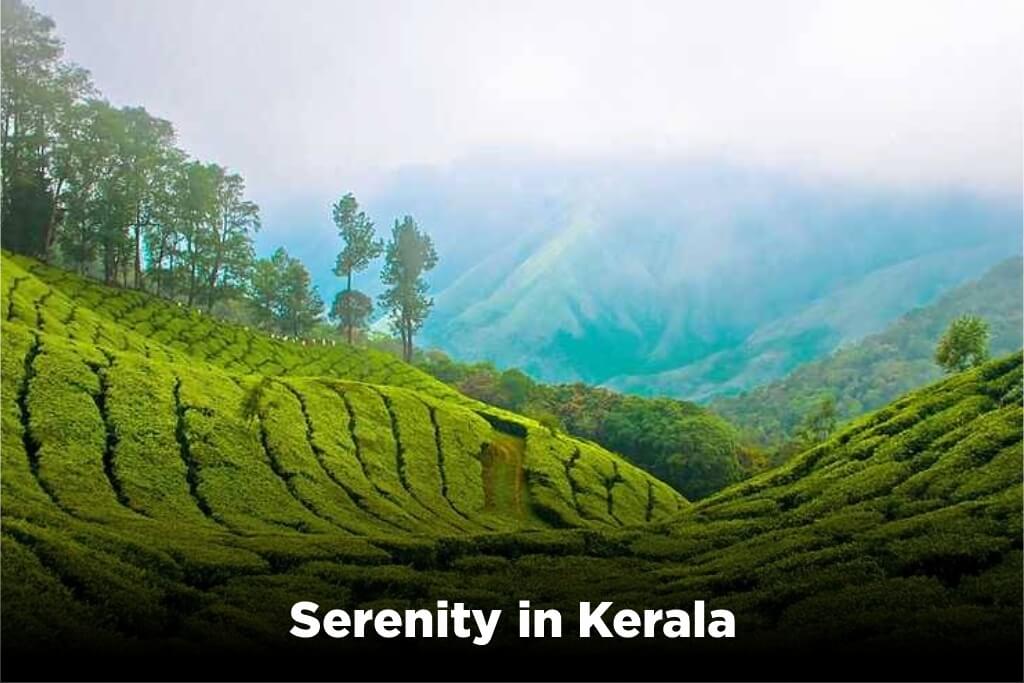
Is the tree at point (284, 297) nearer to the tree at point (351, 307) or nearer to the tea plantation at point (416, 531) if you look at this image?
the tree at point (351, 307)

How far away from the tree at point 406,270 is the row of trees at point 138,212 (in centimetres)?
10

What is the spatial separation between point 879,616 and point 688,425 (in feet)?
170

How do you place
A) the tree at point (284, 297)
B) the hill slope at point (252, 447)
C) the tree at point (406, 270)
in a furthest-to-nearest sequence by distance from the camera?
1. the tree at point (284, 297)
2. the tree at point (406, 270)
3. the hill slope at point (252, 447)

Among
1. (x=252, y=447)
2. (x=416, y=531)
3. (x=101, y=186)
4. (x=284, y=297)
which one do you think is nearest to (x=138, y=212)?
(x=101, y=186)

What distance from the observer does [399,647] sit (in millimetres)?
18234

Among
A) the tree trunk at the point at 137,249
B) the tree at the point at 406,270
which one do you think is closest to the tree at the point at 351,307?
the tree at the point at 406,270

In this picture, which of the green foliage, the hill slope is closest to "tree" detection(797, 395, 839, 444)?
the green foliage

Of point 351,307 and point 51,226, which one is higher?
point 351,307

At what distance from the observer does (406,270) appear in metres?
82.0

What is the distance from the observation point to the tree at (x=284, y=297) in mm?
82438

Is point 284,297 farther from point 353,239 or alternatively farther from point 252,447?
point 252,447

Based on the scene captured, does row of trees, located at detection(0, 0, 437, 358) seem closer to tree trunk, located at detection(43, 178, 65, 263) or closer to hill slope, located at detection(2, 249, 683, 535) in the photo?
tree trunk, located at detection(43, 178, 65, 263)

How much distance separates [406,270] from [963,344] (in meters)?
49.1

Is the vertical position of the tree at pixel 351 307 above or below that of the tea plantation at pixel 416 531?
above
